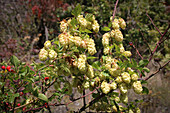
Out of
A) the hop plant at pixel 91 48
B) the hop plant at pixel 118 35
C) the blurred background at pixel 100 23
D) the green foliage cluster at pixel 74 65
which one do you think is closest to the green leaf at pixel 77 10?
the green foliage cluster at pixel 74 65

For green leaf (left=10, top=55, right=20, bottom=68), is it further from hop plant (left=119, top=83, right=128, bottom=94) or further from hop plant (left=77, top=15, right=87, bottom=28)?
hop plant (left=119, top=83, right=128, bottom=94)

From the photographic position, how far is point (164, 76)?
3.27 m

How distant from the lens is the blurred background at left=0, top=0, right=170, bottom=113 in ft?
9.96

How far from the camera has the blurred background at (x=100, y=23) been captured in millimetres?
3035

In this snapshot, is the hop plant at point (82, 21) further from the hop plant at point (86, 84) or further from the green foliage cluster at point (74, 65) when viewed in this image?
the hop plant at point (86, 84)

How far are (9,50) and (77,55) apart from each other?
9.75ft

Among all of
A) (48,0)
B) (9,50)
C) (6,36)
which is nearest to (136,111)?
(9,50)

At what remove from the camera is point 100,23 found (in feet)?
11.5

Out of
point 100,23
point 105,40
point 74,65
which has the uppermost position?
point 100,23

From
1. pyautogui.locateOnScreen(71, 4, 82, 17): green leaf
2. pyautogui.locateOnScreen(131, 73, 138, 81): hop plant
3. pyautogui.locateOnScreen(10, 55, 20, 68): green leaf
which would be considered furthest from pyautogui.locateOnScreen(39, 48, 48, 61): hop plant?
pyautogui.locateOnScreen(131, 73, 138, 81): hop plant

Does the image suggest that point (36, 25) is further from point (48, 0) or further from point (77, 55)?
point (77, 55)

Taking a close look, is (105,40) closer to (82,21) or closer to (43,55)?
(82,21)

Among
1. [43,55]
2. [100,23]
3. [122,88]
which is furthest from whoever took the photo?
[100,23]

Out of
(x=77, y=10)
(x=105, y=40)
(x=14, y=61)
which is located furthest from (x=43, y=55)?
(x=105, y=40)
